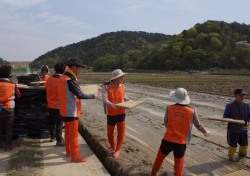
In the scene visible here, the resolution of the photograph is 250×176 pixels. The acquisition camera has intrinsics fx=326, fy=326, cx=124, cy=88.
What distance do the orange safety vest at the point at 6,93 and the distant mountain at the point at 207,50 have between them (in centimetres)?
6032

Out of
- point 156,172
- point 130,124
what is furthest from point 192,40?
point 156,172

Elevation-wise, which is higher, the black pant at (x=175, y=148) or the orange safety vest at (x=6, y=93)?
the orange safety vest at (x=6, y=93)

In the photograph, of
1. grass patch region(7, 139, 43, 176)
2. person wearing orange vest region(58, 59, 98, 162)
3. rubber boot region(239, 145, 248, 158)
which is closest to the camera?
grass patch region(7, 139, 43, 176)

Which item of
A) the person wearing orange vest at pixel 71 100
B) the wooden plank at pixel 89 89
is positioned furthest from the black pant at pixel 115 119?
the person wearing orange vest at pixel 71 100

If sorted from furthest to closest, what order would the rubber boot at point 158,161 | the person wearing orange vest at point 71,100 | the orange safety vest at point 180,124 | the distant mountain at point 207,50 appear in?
1. the distant mountain at point 207,50
2. the person wearing orange vest at point 71,100
3. the rubber boot at point 158,161
4. the orange safety vest at point 180,124

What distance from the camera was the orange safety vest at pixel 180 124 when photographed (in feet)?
16.3

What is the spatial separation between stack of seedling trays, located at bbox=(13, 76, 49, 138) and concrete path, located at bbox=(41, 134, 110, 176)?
2.86ft

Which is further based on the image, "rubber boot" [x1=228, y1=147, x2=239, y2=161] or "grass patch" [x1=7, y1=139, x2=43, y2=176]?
"rubber boot" [x1=228, y1=147, x2=239, y2=161]

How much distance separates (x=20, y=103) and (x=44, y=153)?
1565 millimetres

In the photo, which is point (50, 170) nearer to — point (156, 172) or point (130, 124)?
point (156, 172)

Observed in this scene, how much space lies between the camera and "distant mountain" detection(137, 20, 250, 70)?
213 feet

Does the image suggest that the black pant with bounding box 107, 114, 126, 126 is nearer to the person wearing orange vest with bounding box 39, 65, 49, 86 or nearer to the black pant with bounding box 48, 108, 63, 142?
the black pant with bounding box 48, 108, 63, 142

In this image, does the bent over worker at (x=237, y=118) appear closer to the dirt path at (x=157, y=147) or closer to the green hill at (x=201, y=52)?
the dirt path at (x=157, y=147)

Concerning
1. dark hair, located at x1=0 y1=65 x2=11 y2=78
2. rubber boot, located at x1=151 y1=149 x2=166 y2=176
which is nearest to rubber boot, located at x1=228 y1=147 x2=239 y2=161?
rubber boot, located at x1=151 y1=149 x2=166 y2=176
